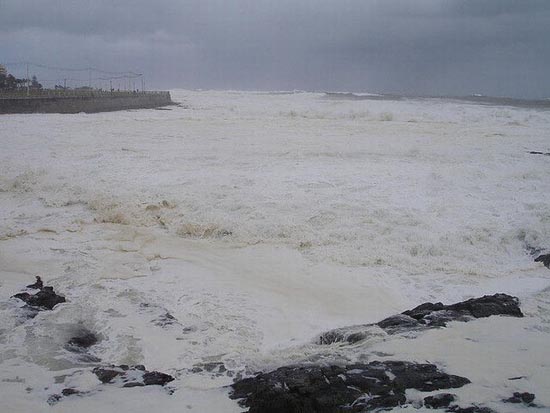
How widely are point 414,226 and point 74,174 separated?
25.8 feet

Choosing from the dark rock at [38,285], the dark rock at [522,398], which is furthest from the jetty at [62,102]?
the dark rock at [522,398]

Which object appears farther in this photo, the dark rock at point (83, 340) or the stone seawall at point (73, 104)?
the stone seawall at point (73, 104)

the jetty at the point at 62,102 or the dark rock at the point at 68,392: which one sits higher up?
the jetty at the point at 62,102

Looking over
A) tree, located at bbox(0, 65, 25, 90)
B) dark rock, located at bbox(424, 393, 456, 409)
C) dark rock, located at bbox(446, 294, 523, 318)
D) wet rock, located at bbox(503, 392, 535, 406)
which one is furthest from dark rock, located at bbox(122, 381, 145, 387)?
tree, located at bbox(0, 65, 25, 90)

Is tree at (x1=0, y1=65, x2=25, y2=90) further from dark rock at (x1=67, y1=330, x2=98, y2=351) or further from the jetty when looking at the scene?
dark rock at (x1=67, y1=330, x2=98, y2=351)

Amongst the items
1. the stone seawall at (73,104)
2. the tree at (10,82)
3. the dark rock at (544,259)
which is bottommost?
the dark rock at (544,259)

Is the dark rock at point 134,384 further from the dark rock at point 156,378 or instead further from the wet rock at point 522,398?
the wet rock at point 522,398

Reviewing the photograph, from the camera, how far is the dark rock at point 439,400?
3270 mm

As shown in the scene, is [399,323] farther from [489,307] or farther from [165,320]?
[165,320]

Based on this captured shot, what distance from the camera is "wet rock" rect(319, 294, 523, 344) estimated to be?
15.4 ft

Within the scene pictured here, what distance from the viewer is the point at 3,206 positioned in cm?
914

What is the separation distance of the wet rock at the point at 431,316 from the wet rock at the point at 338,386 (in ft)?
2.74

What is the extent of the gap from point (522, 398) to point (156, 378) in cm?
273

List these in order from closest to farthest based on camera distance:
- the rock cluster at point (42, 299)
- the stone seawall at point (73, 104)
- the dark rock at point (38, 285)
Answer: the rock cluster at point (42, 299) < the dark rock at point (38, 285) < the stone seawall at point (73, 104)
